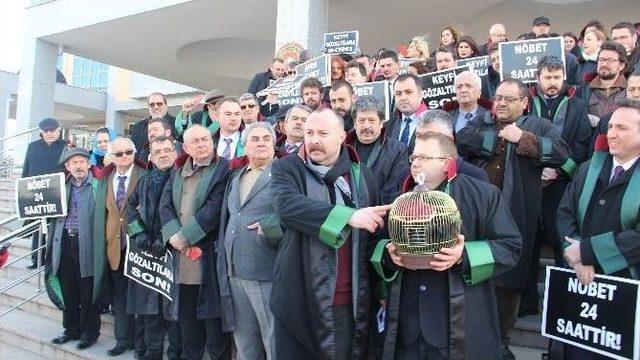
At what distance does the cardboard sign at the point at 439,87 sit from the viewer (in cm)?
557

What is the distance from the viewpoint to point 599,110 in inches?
193

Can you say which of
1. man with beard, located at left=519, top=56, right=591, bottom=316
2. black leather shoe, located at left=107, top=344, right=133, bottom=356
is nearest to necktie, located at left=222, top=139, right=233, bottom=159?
black leather shoe, located at left=107, top=344, right=133, bottom=356

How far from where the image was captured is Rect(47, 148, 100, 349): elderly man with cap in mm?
5387

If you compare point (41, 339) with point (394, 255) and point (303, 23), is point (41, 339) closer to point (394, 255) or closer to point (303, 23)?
point (394, 255)

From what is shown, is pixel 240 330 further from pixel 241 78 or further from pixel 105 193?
pixel 241 78

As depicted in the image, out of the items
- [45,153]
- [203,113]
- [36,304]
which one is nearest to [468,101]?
[203,113]

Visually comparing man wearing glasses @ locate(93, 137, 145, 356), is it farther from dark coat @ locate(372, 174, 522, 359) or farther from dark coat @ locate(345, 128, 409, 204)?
dark coat @ locate(372, 174, 522, 359)

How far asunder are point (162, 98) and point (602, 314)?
5441mm

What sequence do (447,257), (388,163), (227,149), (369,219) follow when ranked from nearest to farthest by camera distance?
(447,257), (369,219), (388,163), (227,149)

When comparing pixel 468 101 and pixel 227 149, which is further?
pixel 227 149

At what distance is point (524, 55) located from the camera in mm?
5887

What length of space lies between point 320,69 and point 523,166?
11.1 ft

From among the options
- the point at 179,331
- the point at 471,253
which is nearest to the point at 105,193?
the point at 179,331

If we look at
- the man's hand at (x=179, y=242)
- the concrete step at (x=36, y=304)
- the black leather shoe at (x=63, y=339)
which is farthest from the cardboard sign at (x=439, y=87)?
the black leather shoe at (x=63, y=339)
